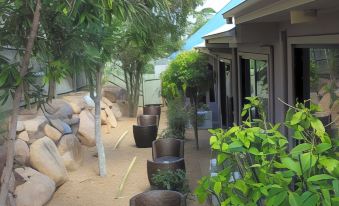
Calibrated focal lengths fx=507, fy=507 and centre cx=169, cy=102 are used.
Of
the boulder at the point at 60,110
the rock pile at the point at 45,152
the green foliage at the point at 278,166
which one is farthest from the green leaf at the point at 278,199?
the boulder at the point at 60,110

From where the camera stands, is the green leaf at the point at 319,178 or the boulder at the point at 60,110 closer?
the green leaf at the point at 319,178

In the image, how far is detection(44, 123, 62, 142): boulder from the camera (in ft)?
33.4

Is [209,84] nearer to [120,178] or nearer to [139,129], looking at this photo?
[139,129]

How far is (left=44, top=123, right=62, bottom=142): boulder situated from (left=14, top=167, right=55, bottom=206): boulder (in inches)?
79.0

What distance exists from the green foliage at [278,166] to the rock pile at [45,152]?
162 inches

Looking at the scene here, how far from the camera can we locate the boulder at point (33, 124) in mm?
A: 9609

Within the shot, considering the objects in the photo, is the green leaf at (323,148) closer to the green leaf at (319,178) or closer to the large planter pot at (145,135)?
the green leaf at (319,178)

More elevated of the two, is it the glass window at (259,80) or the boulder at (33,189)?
the glass window at (259,80)

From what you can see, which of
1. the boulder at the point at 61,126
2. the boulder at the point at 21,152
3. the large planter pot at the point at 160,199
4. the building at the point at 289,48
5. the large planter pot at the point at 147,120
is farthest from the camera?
the large planter pot at the point at 147,120

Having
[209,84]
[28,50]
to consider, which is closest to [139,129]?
[209,84]

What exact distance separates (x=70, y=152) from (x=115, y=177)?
1322mm

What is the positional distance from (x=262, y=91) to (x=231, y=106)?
12.3 ft

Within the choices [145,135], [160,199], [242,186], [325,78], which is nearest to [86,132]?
[145,135]

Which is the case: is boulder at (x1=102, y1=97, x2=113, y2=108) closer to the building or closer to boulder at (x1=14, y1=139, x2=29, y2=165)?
boulder at (x1=14, y1=139, x2=29, y2=165)
